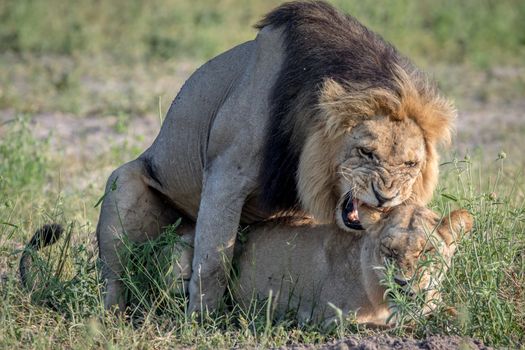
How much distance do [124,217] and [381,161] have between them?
1.64 metres

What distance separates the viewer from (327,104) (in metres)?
4.53

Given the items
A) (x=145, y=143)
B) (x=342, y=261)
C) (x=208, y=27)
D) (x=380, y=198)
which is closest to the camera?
(x=380, y=198)

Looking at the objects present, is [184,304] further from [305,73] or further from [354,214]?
[305,73]

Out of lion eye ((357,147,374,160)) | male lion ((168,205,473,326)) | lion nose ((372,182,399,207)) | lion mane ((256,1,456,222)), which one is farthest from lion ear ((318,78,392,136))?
male lion ((168,205,473,326))

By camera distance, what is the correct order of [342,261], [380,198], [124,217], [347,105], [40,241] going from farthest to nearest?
1. [124,217]
2. [40,241]
3. [342,261]
4. [347,105]
5. [380,198]

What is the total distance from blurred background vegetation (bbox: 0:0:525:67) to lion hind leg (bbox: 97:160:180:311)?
7165mm

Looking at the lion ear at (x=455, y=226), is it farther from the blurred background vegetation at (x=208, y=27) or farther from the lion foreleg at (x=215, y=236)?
the blurred background vegetation at (x=208, y=27)

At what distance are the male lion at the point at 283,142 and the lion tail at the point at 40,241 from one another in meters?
0.26

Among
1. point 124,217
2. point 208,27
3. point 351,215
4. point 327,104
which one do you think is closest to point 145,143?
point 124,217

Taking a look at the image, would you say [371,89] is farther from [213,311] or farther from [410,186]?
[213,311]

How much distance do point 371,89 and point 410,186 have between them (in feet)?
1.51

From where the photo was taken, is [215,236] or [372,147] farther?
[215,236]

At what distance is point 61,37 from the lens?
1308cm

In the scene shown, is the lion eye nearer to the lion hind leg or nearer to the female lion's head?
the female lion's head
